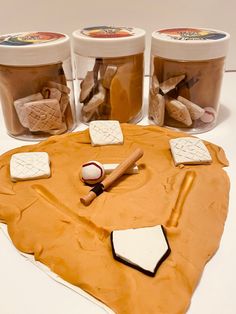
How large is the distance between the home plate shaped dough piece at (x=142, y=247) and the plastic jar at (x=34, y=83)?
0.91 ft

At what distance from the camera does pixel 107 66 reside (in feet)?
2.02

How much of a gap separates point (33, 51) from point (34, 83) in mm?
52

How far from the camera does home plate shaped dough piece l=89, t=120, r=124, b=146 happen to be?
0.59m

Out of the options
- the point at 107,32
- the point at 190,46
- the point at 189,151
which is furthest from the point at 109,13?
the point at 189,151

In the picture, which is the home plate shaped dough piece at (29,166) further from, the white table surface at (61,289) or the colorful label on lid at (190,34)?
the colorful label on lid at (190,34)

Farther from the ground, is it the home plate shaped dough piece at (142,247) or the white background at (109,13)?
the white background at (109,13)

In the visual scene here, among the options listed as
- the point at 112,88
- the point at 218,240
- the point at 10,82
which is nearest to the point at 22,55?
the point at 10,82

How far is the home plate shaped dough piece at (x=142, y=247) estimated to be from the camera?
37 cm

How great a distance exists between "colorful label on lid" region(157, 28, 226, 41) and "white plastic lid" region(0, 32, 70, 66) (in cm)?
17

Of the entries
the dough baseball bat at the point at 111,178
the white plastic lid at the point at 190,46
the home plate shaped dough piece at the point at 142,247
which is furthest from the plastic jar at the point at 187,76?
the home plate shaped dough piece at the point at 142,247

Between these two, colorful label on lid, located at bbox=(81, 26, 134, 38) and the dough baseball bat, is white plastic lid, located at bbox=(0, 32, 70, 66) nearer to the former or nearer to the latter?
colorful label on lid, located at bbox=(81, 26, 134, 38)

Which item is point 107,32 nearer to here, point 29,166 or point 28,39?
point 28,39

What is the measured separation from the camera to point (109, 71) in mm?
613

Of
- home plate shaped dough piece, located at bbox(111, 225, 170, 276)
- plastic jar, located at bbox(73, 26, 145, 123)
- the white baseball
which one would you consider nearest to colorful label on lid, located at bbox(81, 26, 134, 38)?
plastic jar, located at bbox(73, 26, 145, 123)
